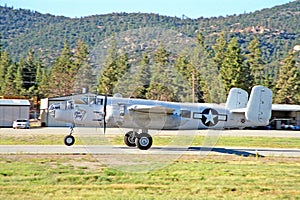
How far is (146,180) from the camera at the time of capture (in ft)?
50.7

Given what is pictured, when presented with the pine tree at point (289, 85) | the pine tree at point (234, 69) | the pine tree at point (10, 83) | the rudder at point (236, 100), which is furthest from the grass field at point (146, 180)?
the pine tree at point (10, 83)

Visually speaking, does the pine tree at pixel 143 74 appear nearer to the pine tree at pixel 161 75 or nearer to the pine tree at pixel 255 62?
the pine tree at pixel 161 75

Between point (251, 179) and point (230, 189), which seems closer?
point (230, 189)

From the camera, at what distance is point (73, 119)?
88.2 feet

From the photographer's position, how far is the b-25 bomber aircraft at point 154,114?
2564cm

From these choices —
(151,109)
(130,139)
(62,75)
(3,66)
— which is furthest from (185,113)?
(3,66)

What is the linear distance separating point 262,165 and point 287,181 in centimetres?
430

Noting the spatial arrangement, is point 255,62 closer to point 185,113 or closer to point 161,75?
point 185,113

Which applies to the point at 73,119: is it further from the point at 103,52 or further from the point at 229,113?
the point at 229,113

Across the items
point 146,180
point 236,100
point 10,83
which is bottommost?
point 146,180

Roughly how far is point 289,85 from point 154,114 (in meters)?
68.3

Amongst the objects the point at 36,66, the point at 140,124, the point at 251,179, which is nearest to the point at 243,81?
the point at 36,66

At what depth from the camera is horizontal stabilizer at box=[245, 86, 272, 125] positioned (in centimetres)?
2822

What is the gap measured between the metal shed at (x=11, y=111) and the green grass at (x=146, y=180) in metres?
47.1
